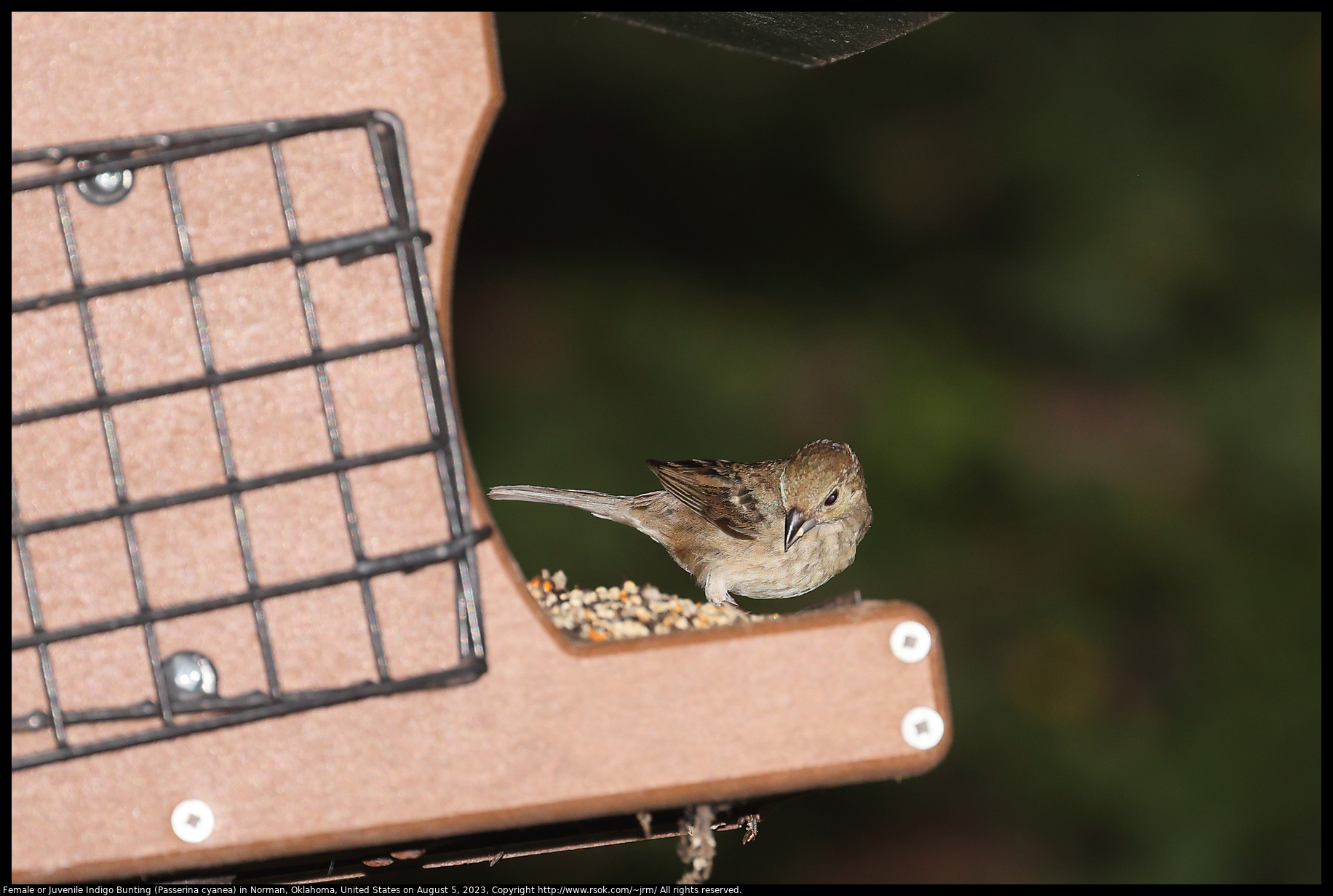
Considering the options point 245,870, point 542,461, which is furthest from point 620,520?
point 245,870

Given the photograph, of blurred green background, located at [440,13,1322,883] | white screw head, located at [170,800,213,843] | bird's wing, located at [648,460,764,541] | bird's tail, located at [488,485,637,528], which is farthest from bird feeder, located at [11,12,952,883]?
blurred green background, located at [440,13,1322,883]

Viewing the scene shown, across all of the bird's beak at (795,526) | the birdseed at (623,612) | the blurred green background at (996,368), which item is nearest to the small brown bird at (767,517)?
the bird's beak at (795,526)

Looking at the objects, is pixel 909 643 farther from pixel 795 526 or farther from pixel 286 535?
pixel 795 526

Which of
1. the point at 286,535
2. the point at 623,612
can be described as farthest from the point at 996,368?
the point at 286,535

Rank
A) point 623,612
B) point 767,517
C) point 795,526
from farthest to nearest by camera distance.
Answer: point 767,517 < point 795,526 < point 623,612

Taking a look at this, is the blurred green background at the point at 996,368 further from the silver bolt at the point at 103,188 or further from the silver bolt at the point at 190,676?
the silver bolt at the point at 103,188

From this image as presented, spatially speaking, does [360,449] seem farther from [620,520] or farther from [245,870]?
[620,520]
